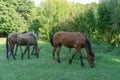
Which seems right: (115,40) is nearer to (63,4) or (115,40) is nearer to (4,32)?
(63,4)

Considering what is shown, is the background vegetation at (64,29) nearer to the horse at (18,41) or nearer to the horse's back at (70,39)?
the horse at (18,41)

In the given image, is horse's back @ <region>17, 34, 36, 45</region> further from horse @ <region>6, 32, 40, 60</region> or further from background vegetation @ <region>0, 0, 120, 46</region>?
background vegetation @ <region>0, 0, 120, 46</region>

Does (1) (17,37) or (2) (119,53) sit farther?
(2) (119,53)

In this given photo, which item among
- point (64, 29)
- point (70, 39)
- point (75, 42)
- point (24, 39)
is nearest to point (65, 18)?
point (64, 29)

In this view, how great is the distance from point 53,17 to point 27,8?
2007 centimetres

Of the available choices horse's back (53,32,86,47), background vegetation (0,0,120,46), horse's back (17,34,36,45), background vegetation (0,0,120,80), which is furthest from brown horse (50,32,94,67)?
background vegetation (0,0,120,46)

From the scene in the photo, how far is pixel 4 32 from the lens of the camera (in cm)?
5334

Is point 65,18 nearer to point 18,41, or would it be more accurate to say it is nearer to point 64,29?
point 64,29

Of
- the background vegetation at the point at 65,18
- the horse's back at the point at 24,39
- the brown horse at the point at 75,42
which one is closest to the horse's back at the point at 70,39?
the brown horse at the point at 75,42

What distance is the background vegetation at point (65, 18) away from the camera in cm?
2675

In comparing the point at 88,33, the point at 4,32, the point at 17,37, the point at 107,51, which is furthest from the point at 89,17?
the point at 4,32

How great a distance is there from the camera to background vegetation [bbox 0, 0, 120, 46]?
26.8 m

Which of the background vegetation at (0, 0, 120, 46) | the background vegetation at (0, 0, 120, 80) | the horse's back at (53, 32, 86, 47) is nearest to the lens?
the background vegetation at (0, 0, 120, 80)

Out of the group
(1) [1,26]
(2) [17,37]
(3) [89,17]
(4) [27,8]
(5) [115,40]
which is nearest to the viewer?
(2) [17,37]
